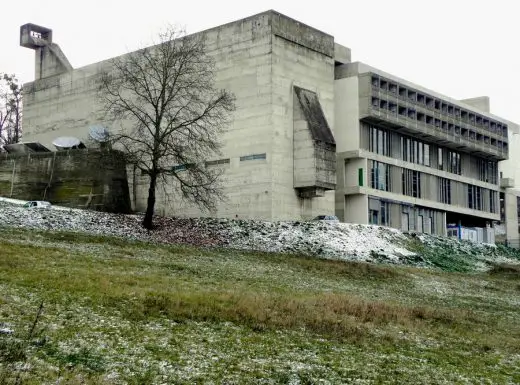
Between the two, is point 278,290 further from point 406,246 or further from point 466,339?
point 406,246

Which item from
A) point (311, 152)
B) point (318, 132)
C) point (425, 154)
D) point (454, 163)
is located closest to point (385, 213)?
point (425, 154)

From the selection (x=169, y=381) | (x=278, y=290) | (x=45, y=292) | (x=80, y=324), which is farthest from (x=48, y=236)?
(x=169, y=381)

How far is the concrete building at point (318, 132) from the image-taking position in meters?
60.2

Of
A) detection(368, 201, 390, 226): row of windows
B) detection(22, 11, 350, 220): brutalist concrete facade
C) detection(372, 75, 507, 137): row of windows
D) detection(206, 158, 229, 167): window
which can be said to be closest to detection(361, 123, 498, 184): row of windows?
detection(372, 75, 507, 137): row of windows

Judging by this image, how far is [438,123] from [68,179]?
40.2 m

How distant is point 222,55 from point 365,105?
48.6 feet

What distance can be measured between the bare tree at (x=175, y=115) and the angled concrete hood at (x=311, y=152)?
6.20 metres

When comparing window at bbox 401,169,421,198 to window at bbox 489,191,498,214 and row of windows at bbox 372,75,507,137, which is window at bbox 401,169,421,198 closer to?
row of windows at bbox 372,75,507,137

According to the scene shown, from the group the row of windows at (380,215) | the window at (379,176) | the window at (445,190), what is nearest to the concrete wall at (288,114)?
the row of windows at (380,215)

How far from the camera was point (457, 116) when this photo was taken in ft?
269

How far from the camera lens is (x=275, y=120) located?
60.0 m

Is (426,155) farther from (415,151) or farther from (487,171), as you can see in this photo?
(487,171)

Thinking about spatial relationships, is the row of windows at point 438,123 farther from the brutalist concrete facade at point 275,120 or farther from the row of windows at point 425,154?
the brutalist concrete facade at point 275,120

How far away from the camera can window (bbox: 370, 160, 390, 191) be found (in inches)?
2795
